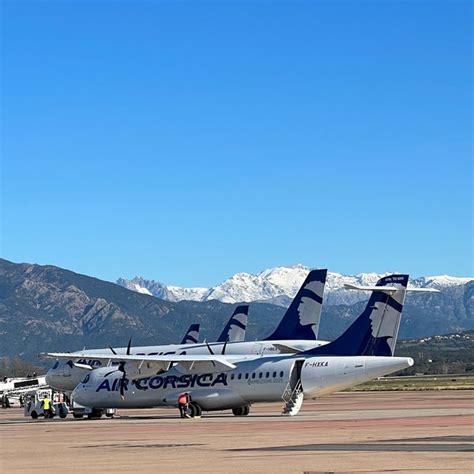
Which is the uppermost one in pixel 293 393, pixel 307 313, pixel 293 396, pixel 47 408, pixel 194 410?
pixel 307 313

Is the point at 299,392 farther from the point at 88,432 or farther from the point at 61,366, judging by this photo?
the point at 61,366

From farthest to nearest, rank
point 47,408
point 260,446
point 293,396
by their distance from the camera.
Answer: point 47,408
point 293,396
point 260,446

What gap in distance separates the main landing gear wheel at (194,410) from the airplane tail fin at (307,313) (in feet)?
54.2

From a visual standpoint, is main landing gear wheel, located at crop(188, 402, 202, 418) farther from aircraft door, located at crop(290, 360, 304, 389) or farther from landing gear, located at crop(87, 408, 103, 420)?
landing gear, located at crop(87, 408, 103, 420)

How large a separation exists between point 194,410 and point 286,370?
602 centimetres

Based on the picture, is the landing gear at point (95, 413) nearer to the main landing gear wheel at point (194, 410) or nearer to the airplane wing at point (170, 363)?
the airplane wing at point (170, 363)

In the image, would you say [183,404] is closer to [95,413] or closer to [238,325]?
[95,413]

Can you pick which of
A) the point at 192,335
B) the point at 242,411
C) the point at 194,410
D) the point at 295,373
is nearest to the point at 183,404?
the point at 194,410

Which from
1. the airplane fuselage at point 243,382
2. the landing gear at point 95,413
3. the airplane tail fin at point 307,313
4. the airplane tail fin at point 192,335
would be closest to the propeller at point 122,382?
the airplane fuselage at point 243,382

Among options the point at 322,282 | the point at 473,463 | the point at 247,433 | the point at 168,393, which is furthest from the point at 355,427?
the point at 322,282

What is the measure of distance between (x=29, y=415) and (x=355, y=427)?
33307 millimetres

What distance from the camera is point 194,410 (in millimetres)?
58406

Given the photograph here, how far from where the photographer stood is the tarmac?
27.4 meters

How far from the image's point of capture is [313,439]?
3578 cm
